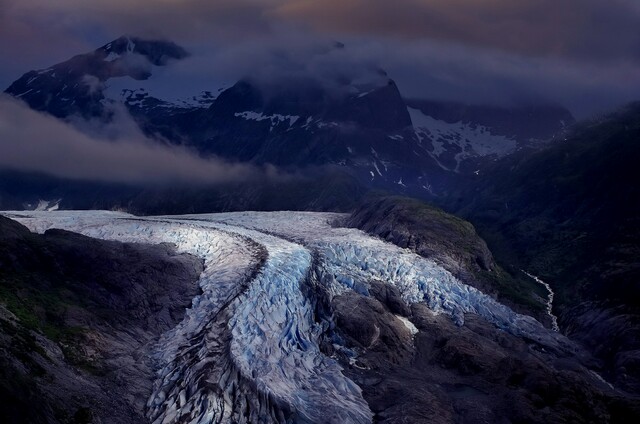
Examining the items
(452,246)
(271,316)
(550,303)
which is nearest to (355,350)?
(271,316)

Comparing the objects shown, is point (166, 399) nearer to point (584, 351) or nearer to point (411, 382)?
point (411, 382)

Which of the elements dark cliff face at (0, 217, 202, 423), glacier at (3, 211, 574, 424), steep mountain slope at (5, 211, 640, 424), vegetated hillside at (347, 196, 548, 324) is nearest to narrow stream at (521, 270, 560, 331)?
vegetated hillside at (347, 196, 548, 324)

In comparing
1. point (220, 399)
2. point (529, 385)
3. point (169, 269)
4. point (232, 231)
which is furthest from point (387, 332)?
point (232, 231)

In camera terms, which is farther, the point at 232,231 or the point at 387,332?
the point at 232,231

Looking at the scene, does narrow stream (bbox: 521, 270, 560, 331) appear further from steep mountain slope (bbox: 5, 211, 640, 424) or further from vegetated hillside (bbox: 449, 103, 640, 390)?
steep mountain slope (bbox: 5, 211, 640, 424)

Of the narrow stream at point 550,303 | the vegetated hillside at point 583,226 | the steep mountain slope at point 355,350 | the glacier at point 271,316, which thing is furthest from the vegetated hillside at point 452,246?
the vegetated hillside at point 583,226

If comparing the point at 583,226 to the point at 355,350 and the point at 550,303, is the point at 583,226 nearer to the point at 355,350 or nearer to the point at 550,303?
the point at 550,303
